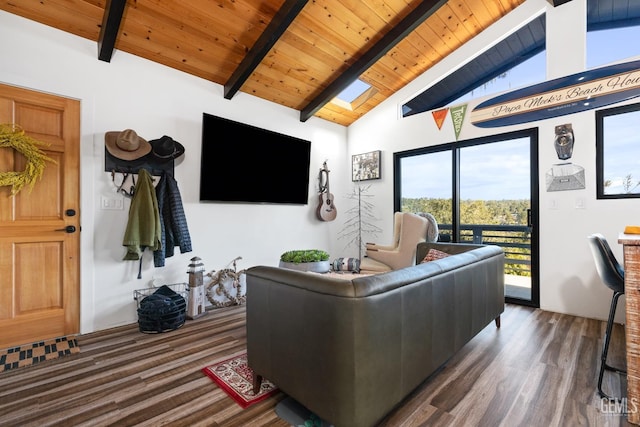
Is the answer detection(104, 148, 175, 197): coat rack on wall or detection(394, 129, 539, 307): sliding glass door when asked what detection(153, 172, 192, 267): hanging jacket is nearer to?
detection(104, 148, 175, 197): coat rack on wall

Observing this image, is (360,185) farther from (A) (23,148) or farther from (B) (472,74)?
(A) (23,148)

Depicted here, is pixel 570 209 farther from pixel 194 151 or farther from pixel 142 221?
pixel 142 221

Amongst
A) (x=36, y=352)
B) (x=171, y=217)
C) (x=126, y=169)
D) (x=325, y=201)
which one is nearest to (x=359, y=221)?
(x=325, y=201)

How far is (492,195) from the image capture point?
3627 mm

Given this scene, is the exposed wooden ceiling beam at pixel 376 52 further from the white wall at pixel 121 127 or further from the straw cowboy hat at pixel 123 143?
the straw cowboy hat at pixel 123 143

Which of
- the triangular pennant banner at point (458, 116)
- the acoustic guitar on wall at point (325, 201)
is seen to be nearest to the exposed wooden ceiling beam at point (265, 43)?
the acoustic guitar on wall at point (325, 201)

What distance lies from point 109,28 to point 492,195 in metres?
4.23

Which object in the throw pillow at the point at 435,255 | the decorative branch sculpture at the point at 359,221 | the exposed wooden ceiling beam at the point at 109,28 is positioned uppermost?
the exposed wooden ceiling beam at the point at 109,28

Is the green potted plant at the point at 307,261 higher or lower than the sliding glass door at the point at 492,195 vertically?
lower

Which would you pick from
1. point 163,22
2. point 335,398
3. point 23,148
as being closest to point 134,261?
point 23,148

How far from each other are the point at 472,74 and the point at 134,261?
4.51 meters

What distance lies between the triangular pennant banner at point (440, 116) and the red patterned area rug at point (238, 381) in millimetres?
3611

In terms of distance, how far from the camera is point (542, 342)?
2.37 m

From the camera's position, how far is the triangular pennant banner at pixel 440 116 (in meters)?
3.92
